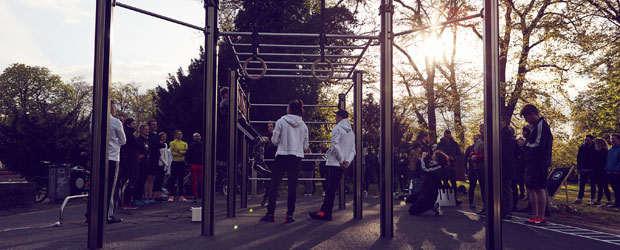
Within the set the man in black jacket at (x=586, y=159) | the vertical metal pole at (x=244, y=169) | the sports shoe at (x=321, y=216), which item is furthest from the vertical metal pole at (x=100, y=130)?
the man in black jacket at (x=586, y=159)

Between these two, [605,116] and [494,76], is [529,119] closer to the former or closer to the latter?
[494,76]

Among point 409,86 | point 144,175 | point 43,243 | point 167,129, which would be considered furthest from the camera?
point 409,86

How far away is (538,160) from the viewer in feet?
25.4

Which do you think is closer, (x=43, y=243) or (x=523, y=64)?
(x=43, y=243)

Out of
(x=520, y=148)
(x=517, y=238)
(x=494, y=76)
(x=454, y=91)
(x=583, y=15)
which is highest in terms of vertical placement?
(x=583, y=15)

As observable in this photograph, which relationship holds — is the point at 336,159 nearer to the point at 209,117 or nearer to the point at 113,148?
the point at 209,117

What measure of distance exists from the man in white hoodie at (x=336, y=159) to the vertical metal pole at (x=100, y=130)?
3985mm

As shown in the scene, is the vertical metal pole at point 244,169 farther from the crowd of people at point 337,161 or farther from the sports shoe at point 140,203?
the sports shoe at point 140,203

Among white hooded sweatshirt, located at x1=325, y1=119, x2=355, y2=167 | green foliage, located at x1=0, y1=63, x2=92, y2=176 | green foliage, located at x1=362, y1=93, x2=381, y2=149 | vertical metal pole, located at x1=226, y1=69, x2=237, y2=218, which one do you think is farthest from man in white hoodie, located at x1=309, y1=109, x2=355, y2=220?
green foliage, located at x1=362, y1=93, x2=381, y2=149

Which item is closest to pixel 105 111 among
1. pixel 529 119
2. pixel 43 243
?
pixel 43 243

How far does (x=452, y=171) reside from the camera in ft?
42.3

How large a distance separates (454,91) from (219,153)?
12998 mm

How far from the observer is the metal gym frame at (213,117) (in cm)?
503

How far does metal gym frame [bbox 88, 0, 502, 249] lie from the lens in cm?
503
